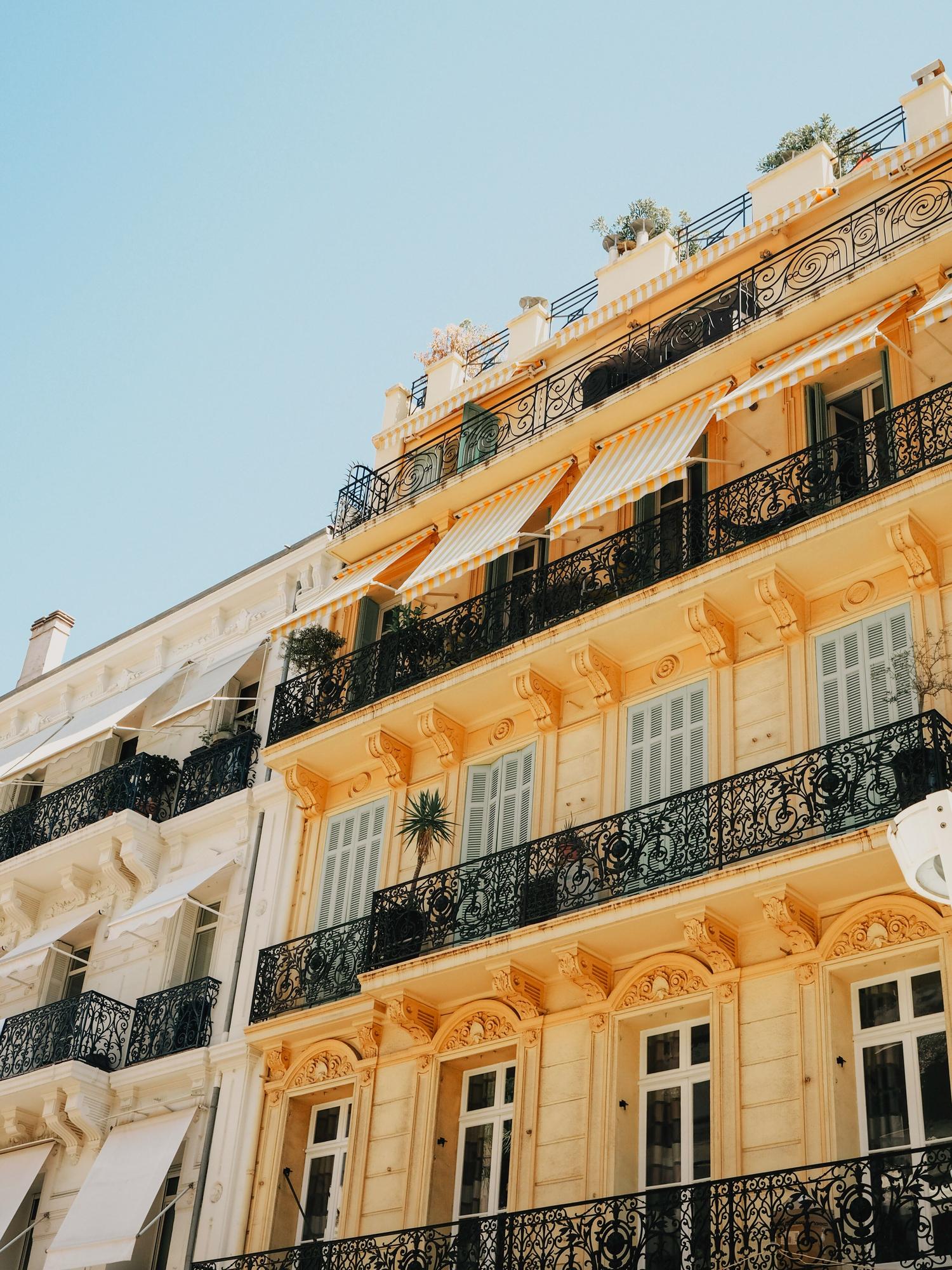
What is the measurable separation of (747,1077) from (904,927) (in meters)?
1.63

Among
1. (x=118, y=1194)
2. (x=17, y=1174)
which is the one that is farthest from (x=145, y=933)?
(x=118, y=1194)

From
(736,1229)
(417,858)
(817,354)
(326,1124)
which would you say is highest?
(817,354)

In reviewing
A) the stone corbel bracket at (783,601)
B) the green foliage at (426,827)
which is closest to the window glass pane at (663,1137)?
the green foliage at (426,827)

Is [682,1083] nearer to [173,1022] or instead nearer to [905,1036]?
[905,1036]

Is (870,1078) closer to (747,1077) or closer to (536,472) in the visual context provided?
(747,1077)

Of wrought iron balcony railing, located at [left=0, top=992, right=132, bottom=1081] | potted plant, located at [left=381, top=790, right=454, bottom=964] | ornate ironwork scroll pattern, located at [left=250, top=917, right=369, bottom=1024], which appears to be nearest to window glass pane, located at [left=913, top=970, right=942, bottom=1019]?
potted plant, located at [left=381, top=790, right=454, bottom=964]

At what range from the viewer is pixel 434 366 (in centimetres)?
1941

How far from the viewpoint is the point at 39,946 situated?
18.3 meters

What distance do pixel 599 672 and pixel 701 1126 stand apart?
4.20 meters

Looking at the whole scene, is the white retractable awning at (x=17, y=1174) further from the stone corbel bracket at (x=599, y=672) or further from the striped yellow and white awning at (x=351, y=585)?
the stone corbel bracket at (x=599, y=672)

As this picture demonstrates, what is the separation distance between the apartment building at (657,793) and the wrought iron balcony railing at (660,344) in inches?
2.1

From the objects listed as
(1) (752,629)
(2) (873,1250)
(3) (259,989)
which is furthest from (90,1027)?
(2) (873,1250)

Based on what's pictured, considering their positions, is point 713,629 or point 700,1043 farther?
point 713,629

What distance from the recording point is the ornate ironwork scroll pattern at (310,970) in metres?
15.1
